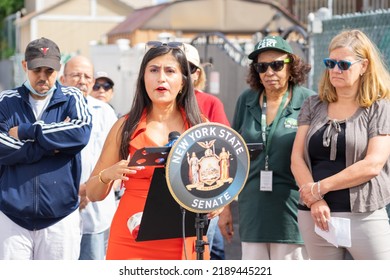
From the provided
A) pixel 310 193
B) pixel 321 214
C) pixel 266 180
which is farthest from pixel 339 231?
pixel 266 180

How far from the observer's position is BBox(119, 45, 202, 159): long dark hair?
476 cm

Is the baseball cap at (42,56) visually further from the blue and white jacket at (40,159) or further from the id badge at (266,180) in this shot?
the id badge at (266,180)

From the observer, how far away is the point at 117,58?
20531 millimetres

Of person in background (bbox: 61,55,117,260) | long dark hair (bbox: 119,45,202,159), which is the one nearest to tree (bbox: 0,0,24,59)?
person in background (bbox: 61,55,117,260)

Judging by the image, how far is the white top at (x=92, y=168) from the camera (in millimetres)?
7059

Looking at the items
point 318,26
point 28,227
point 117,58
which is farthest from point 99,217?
point 117,58

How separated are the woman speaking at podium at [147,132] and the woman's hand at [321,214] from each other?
3.14 feet

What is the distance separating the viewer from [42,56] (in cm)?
575

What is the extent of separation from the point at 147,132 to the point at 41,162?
1119 mm

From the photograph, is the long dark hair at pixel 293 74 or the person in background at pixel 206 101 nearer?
the long dark hair at pixel 293 74

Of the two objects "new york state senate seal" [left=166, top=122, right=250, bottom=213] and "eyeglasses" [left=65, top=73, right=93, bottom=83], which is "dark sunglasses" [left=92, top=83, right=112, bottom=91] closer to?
"eyeglasses" [left=65, top=73, right=93, bottom=83]

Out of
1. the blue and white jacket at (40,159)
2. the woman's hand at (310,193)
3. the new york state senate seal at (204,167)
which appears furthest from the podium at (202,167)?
the blue and white jacket at (40,159)

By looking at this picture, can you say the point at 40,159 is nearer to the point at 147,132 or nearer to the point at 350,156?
the point at 147,132
